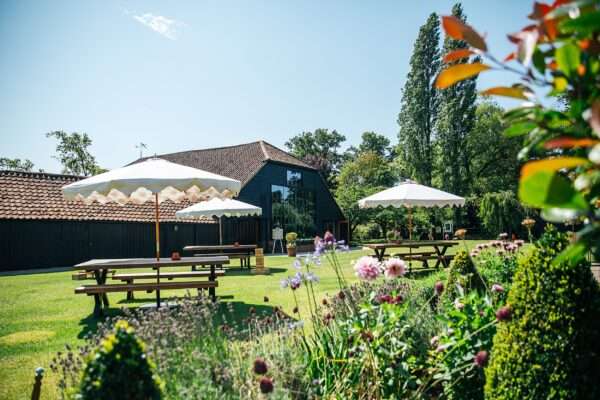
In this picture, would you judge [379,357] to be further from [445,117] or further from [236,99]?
[445,117]

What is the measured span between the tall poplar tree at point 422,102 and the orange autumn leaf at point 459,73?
1424 inches

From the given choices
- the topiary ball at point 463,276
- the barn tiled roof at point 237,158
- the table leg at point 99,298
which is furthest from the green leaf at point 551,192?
the barn tiled roof at point 237,158

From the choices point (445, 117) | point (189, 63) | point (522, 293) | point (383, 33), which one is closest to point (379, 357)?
point (522, 293)

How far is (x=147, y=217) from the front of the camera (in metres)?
22.8

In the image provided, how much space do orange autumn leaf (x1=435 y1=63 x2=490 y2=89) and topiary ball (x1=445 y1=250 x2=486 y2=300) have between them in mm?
3653

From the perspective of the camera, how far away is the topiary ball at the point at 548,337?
184 cm

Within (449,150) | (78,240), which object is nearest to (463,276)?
(78,240)

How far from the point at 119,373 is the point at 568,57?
2006mm

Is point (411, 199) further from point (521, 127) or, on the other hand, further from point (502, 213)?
point (502, 213)

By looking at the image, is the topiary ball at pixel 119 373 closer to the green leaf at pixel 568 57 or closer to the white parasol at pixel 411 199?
the green leaf at pixel 568 57

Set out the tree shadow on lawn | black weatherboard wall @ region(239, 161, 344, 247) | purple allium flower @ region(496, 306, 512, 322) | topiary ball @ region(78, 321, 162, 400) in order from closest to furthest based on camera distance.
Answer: topiary ball @ region(78, 321, 162, 400) < purple allium flower @ region(496, 306, 512, 322) < the tree shadow on lawn < black weatherboard wall @ region(239, 161, 344, 247)

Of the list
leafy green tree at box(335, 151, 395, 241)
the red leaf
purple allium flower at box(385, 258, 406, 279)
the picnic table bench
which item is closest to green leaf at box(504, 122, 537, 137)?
the red leaf

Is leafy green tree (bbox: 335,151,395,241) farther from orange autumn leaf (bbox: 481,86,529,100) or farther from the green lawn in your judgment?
orange autumn leaf (bbox: 481,86,529,100)

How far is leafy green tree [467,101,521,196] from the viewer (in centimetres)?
3662
